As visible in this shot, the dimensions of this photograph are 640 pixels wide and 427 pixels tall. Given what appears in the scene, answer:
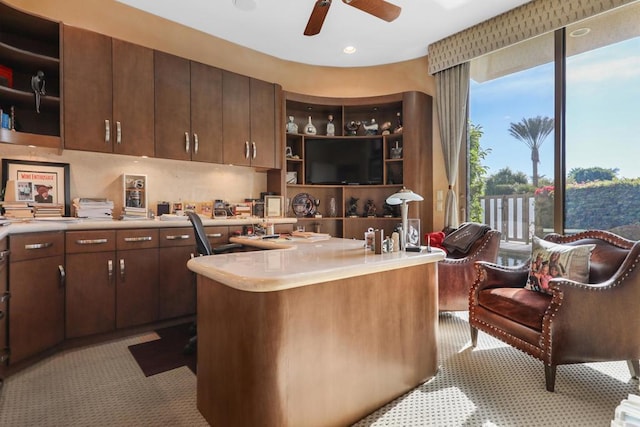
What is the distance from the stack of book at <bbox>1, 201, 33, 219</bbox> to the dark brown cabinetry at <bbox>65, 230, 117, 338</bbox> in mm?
444

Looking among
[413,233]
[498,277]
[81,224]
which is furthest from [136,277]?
[498,277]

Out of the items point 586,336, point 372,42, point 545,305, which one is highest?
point 372,42

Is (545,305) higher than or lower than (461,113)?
lower

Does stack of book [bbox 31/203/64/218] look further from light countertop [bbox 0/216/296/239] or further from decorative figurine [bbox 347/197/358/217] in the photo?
decorative figurine [bbox 347/197/358/217]

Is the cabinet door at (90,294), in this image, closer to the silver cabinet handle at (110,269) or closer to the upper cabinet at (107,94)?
the silver cabinet handle at (110,269)

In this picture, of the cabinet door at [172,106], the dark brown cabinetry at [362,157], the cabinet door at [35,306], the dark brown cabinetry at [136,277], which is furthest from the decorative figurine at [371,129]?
the cabinet door at [35,306]

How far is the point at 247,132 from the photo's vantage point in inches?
156

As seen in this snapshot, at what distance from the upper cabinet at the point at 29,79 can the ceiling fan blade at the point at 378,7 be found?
8.27 feet

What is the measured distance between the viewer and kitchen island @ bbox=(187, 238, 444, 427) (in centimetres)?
133

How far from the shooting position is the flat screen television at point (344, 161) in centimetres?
464

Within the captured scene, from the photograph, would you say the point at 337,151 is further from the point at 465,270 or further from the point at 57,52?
the point at 57,52

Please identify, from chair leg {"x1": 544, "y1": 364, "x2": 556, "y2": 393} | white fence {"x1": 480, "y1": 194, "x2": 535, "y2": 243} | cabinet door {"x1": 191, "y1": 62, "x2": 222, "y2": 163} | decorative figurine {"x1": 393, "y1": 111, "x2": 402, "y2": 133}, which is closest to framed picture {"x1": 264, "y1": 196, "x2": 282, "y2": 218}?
cabinet door {"x1": 191, "y1": 62, "x2": 222, "y2": 163}

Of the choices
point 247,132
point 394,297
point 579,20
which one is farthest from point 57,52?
point 579,20

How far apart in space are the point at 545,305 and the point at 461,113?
2675mm
